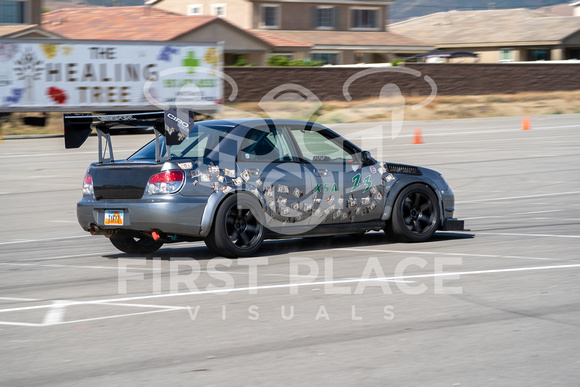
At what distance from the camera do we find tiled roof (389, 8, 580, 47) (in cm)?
6456

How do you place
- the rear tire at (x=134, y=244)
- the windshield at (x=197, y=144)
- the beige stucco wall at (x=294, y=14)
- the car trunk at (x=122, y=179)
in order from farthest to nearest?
1. the beige stucco wall at (x=294, y=14)
2. the rear tire at (x=134, y=244)
3. the windshield at (x=197, y=144)
4. the car trunk at (x=122, y=179)

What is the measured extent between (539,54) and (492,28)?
5.48 meters

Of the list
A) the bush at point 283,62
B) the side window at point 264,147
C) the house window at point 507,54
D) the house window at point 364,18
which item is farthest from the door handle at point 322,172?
the house window at point 507,54

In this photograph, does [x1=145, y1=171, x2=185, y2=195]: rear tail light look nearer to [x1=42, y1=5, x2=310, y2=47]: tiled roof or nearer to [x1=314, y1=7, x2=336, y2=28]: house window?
[x1=42, y1=5, x2=310, y2=47]: tiled roof

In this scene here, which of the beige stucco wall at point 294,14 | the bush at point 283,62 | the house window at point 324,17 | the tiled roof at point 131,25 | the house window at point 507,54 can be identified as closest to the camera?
the bush at point 283,62

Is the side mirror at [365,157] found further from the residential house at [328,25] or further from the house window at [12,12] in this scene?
the residential house at [328,25]

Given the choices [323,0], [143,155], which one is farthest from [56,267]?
[323,0]

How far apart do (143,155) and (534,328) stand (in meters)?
4.78

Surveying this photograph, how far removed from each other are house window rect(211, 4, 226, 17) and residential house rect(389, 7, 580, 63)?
18103mm

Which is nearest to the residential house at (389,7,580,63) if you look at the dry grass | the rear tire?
the dry grass

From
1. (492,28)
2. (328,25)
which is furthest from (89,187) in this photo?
(492,28)

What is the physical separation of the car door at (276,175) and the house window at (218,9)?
2048 inches

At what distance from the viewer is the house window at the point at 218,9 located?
6006 cm

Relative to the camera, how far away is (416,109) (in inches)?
1634
